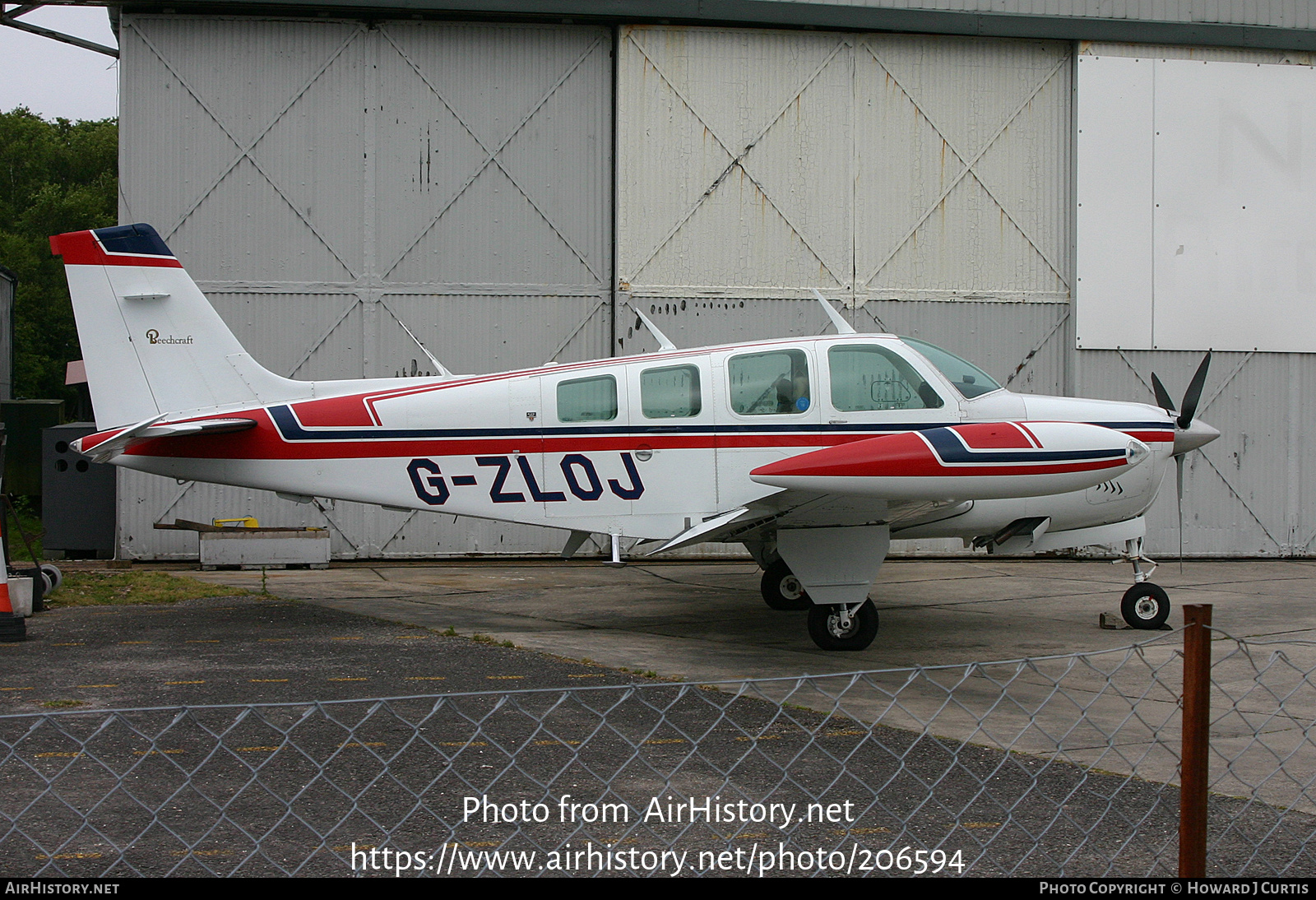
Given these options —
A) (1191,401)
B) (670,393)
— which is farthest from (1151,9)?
(670,393)

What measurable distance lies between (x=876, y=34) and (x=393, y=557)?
9.97 m

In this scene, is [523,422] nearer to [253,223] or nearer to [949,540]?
[253,223]

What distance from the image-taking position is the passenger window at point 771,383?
891 cm

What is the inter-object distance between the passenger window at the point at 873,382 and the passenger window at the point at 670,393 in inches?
42.9

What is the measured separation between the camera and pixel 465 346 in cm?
1516

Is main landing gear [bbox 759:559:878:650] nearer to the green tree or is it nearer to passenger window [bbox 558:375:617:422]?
passenger window [bbox 558:375:617:422]

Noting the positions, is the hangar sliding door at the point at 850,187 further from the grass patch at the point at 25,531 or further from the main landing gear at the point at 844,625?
the grass patch at the point at 25,531

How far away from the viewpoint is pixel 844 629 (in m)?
8.43

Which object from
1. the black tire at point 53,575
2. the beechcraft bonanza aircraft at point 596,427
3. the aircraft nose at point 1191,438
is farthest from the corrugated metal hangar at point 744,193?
the aircraft nose at point 1191,438

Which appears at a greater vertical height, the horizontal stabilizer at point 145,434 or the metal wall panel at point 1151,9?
the metal wall panel at point 1151,9

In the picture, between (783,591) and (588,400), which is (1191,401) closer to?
(783,591)

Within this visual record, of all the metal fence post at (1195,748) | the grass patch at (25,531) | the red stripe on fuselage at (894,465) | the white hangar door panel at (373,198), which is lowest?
the grass patch at (25,531)

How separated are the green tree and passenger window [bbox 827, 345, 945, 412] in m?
37.4
